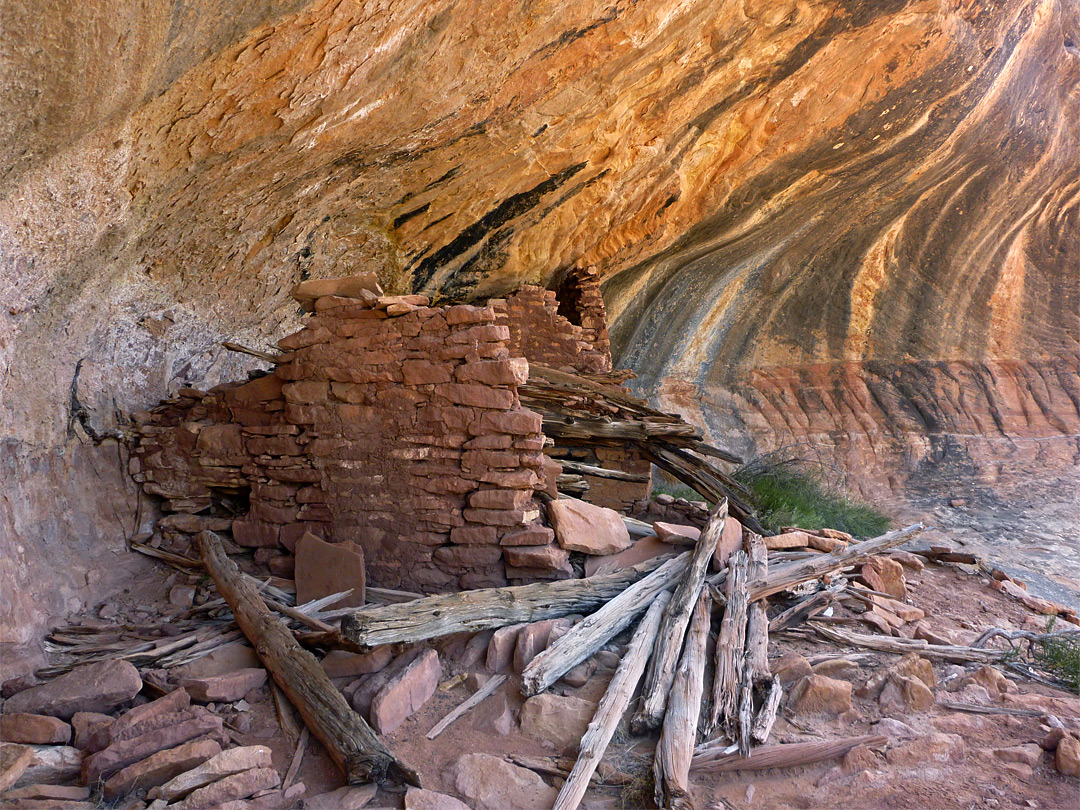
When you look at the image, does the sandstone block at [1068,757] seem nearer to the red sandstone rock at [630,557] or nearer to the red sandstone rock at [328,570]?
the red sandstone rock at [630,557]

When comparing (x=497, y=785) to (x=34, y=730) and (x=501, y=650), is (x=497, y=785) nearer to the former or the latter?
(x=501, y=650)

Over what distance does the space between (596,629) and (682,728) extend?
0.65 metres

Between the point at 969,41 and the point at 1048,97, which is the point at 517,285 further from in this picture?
the point at 1048,97

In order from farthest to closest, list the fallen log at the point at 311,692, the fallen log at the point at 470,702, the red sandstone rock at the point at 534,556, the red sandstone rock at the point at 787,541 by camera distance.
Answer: the red sandstone rock at the point at 787,541 < the red sandstone rock at the point at 534,556 < the fallen log at the point at 470,702 < the fallen log at the point at 311,692

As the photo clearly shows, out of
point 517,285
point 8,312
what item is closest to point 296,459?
point 8,312

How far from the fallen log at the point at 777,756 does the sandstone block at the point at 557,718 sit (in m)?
0.43

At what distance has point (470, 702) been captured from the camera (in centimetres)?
272

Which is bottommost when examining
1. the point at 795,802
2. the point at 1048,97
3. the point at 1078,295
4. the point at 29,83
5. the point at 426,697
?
the point at 795,802

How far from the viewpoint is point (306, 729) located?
8.38ft

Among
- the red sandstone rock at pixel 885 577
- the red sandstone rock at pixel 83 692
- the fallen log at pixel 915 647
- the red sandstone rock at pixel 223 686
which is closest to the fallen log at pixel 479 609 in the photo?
the red sandstone rock at pixel 223 686

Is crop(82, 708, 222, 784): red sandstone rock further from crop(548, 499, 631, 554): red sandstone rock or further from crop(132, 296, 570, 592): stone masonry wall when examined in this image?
crop(548, 499, 631, 554): red sandstone rock

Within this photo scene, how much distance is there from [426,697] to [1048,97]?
377 inches

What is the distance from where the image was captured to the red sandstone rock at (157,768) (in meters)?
2.12


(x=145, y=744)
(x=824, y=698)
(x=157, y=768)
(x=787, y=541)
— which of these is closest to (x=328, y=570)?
(x=145, y=744)
